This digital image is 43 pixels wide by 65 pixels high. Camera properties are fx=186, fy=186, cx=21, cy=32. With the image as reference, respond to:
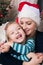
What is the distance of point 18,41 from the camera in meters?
1.01

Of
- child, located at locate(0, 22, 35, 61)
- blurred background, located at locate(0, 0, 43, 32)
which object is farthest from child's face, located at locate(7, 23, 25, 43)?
blurred background, located at locate(0, 0, 43, 32)

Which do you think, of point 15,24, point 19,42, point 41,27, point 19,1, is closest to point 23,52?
point 19,42

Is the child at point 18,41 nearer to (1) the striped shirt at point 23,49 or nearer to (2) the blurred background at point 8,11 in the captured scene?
(1) the striped shirt at point 23,49

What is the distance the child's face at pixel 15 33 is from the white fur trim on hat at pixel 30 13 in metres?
0.09

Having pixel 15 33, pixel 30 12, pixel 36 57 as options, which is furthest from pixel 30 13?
pixel 36 57

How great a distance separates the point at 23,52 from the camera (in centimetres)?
98

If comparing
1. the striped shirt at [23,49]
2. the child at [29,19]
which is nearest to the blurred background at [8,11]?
the child at [29,19]

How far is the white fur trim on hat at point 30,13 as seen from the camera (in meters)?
1.07

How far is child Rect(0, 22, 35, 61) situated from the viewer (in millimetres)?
984

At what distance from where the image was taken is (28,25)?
106 centimetres

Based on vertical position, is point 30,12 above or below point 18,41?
above

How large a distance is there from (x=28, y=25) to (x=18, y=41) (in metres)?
0.12

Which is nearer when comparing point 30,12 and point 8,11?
point 30,12

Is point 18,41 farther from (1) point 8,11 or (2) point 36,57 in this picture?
(1) point 8,11
